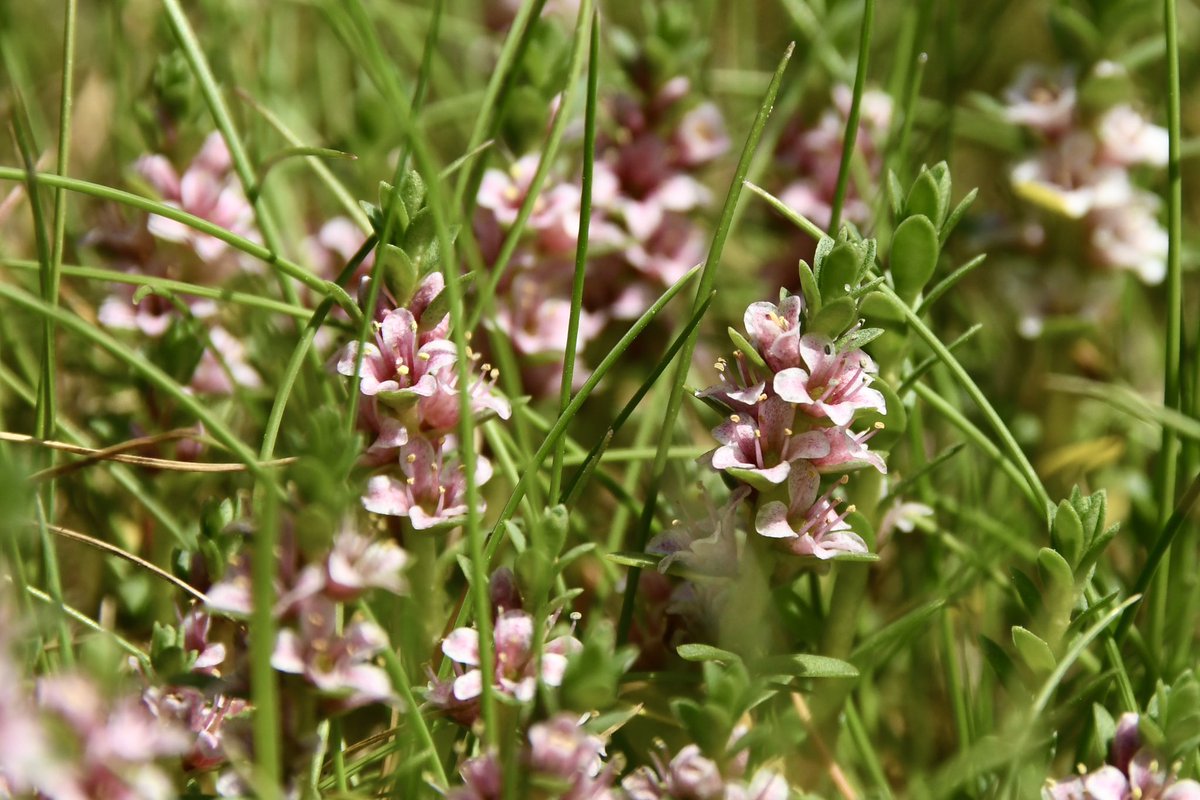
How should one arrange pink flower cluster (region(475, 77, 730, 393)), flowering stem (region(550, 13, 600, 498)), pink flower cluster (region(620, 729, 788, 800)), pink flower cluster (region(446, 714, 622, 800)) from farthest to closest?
pink flower cluster (region(475, 77, 730, 393)) < flowering stem (region(550, 13, 600, 498)) < pink flower cluster (region(620, 729, 788, 800)) < pink flower cluster (region(446, 714, 622, 800))

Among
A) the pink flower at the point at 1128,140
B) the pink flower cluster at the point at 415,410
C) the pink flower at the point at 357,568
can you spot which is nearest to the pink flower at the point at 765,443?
the pink flower cluster at the point at 415,410

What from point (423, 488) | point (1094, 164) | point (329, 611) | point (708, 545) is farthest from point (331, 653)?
point (1094, 164)

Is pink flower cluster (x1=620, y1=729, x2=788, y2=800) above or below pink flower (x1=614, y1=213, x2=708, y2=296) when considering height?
below

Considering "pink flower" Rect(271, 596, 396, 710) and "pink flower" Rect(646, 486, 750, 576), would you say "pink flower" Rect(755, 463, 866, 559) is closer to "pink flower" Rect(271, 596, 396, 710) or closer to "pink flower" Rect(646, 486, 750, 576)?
"pink flower" Rect(646, 486, 750, 576)

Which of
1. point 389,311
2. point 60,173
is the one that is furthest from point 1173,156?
point 60,173

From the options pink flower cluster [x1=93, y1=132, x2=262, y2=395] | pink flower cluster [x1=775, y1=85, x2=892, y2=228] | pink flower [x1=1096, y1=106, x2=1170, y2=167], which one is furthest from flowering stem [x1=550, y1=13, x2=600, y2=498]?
pink flower [x1=1096, y1=106, x2=1170, y2=167]

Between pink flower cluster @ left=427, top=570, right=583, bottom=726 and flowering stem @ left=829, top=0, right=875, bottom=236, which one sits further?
flowering stem @ left=829, top=0, right=875, bottom=236

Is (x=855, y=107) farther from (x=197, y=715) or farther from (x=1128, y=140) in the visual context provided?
(x=197, y=715)
